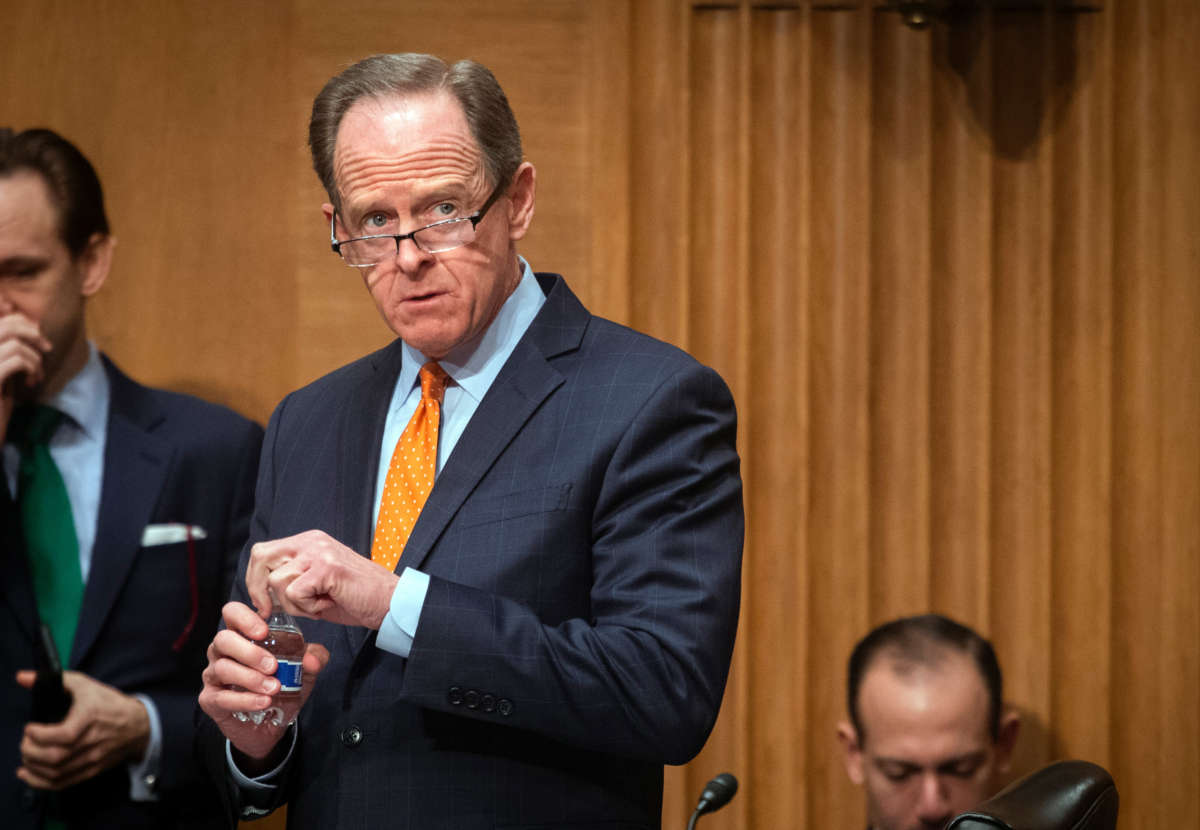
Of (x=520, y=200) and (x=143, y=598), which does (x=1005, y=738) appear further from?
(x=143, y=598)

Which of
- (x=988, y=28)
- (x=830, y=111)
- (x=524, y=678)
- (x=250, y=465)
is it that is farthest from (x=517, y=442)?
(x=988, y=28)

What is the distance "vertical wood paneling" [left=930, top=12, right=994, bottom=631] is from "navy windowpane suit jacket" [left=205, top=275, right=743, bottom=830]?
51.9 inches

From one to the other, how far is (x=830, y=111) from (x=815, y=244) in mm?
280

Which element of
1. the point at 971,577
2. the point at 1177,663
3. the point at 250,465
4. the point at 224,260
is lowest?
the point at 1177,663

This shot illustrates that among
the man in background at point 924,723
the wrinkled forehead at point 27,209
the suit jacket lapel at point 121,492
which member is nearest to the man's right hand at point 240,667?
the suit jacket lapel at point 121,492

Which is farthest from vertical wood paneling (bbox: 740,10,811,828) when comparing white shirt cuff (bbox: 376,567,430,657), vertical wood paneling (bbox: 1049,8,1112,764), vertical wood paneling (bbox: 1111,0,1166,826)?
white shirt cuff (bbox: 376,567,430,657)

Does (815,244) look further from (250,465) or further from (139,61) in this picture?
(139,61)

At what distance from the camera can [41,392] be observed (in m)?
2.30

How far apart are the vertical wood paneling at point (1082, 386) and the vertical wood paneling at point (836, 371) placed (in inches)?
16.3

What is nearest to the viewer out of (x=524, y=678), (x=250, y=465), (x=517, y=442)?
(x=524, y=678)

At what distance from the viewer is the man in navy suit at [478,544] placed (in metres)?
1.42

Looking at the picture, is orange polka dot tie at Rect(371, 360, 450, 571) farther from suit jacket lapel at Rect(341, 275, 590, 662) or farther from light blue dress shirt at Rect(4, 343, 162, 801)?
light blue dress shirt at Rect(4, 343, 162, 801)

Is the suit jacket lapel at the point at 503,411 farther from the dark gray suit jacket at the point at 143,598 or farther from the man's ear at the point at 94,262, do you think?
the man's ear at the point at 94,262

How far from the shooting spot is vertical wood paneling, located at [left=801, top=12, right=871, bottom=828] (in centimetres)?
277
